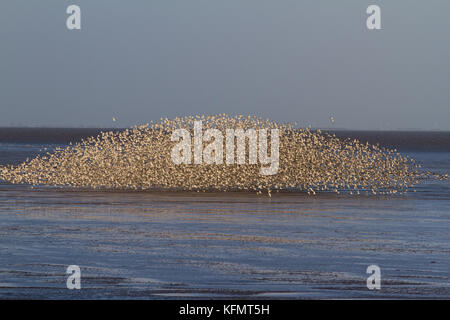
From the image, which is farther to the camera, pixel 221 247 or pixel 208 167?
pixel 208 167

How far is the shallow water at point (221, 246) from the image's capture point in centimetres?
1105

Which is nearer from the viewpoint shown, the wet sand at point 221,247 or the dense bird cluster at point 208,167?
the wet sand at point 221,247

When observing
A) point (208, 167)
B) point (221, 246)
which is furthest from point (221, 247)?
point (208, 167)

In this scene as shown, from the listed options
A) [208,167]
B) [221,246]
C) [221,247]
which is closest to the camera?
[221,247]

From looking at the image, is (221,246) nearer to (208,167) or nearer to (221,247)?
(221,247)

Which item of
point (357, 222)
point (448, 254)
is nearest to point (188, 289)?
point (448, 254)

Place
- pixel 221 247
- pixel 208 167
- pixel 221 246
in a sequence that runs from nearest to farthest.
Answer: pixel 221 247
pixel 221 246
pixel 208 167

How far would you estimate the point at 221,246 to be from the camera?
14.6 meters

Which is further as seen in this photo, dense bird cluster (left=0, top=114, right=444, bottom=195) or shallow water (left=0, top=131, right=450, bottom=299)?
dense bird cluster (left=0, top=114, right=444, bottom=195)

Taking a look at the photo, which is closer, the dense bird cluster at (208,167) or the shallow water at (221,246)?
the shallow water at (221,246)

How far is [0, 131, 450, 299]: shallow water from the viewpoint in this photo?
11.0m

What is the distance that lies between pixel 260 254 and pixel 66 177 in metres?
14.2

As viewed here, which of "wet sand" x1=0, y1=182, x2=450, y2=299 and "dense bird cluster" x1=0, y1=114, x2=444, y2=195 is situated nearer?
"wet sand" x1=0, y1=182, x2=450, y2=299

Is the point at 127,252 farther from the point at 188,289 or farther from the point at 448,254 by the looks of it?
the point at 448,254
